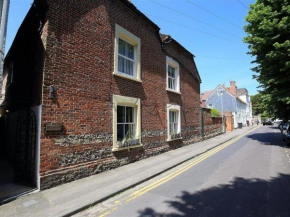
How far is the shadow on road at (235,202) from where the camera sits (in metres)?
3.85

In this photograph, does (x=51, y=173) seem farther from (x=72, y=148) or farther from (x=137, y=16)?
(x=137, y=16)

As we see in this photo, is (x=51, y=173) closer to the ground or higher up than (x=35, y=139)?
closer to the ground

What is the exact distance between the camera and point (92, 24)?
707cm

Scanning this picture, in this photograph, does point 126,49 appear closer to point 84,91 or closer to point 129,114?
point 129,114

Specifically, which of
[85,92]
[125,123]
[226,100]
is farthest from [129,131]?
[226,100]

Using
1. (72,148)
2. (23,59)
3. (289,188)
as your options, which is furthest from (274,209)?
(23,59)

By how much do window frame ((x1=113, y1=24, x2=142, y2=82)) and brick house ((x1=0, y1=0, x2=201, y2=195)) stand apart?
0.04 metres

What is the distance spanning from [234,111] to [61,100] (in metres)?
37.8

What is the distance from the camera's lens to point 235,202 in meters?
4.31

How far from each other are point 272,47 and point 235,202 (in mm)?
11444

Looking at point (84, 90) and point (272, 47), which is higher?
point (272, 47)

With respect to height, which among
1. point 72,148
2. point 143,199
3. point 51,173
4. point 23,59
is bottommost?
point 143,199

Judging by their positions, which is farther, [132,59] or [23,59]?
[132,59]

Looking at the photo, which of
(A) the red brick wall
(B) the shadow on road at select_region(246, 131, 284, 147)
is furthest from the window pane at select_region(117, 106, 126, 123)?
(B) the shadow on road at select_region(246, 131, 284, 147)
